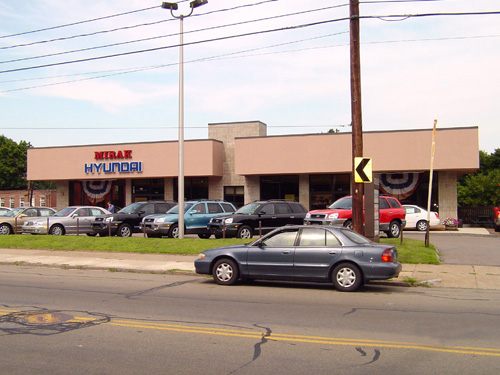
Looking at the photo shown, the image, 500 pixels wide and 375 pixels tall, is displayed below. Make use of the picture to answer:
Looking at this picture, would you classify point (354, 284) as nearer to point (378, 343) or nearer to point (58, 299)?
point (378, 343)

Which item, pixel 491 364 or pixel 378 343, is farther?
pixel 378 343

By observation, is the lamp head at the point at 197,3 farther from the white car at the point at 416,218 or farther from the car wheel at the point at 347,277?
the white car at the point at 416,218

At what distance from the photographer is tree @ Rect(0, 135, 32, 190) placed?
3108 inches

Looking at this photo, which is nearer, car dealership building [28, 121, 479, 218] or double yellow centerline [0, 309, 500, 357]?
double yellow centerline [0, 309, 500, 357]

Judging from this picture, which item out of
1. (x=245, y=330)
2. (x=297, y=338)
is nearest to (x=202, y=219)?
(x=245, y=330)

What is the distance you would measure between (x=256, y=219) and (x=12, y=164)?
221ft

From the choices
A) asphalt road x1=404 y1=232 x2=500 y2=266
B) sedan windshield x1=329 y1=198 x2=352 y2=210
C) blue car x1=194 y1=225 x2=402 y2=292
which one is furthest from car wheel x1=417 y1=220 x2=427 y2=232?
blue car x1=194 y1=225 x2=402 y2=292

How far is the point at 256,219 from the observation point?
22.3 meters

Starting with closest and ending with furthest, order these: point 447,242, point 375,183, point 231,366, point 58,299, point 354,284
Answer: point 231,366 < point 58,299 < point 354,284 < point 375,183 < point 447,242

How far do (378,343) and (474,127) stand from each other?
2727 centimetres

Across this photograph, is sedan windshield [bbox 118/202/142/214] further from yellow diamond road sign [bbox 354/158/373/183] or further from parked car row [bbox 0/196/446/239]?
yellow diamond road sign [bbox 354/158/373/183]

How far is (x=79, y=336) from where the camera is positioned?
25.2ft

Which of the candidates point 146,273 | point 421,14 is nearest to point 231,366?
point 146,273

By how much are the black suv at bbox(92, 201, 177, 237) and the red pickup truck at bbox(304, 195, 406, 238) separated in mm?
7815
